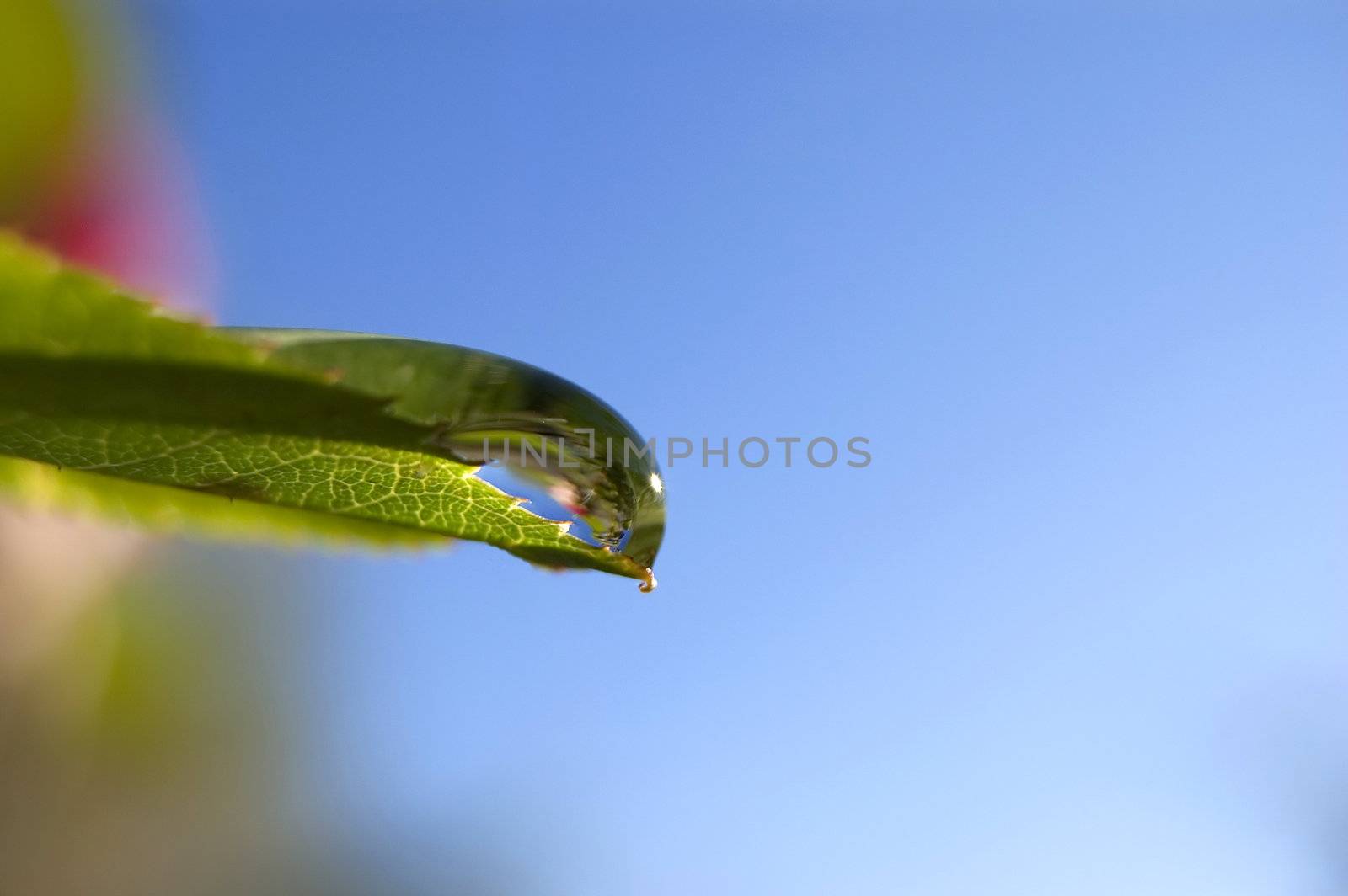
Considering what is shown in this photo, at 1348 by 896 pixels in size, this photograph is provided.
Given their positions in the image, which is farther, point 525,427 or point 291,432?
point 525,427

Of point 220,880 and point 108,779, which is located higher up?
point 108,779

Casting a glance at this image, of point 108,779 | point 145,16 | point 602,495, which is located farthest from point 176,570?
point 602,495

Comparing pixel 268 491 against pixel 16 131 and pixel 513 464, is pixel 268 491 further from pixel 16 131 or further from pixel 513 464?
pixel 16 131

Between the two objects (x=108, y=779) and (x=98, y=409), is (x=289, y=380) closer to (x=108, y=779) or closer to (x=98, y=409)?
(x=98, y=409)

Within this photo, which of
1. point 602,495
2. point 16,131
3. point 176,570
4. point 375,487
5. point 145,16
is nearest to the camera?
point 375,487

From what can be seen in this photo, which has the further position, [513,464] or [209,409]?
[513,464]

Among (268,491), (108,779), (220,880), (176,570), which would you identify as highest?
(176,570)

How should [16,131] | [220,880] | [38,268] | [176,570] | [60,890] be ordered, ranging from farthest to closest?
[220,880]
[176,570]
[60,890]
[16,131]
[38,268]
